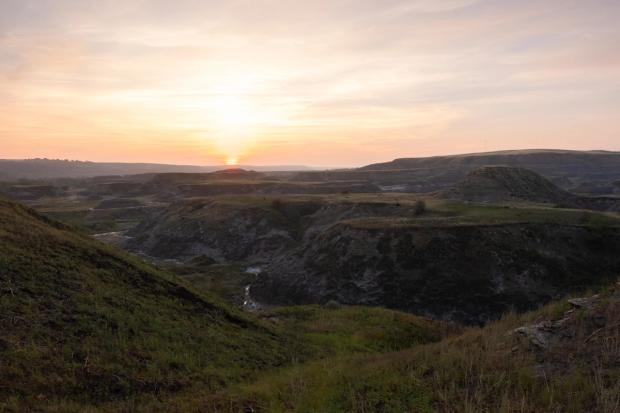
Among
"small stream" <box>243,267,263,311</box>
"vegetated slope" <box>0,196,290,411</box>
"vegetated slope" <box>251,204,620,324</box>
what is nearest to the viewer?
"vegetated slope" <box>0,196,290,411</box>

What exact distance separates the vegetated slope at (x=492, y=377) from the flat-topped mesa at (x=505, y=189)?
9483 cm

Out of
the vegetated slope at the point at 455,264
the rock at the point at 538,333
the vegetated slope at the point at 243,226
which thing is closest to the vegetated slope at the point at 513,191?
the vegetated slope at the point at 243,226

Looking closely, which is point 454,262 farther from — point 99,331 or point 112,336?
point 99,331

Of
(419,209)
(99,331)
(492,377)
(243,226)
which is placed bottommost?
(243,226)

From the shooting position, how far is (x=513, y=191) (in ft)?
368

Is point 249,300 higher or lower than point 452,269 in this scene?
lower

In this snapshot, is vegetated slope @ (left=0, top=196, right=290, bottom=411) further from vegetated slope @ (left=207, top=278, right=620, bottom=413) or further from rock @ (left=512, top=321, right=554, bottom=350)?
rock @ (left=512, top=321, right=554, bottom=350)

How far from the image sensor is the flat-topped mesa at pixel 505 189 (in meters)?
108

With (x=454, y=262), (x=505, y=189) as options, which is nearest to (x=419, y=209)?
(x=454, y=262)

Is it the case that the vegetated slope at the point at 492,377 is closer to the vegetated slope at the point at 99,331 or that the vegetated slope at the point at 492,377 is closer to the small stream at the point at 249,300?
the vegetated slope at the point at 99,331

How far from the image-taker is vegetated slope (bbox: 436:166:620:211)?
4267 inches

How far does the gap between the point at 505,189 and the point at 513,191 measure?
243cm

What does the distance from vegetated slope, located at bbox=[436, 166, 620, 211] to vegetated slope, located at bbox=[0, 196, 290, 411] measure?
91.8m

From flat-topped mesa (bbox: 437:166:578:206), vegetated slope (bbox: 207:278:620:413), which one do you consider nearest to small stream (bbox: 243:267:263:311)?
vegetated slope (bbox: 207:278:620:413)
